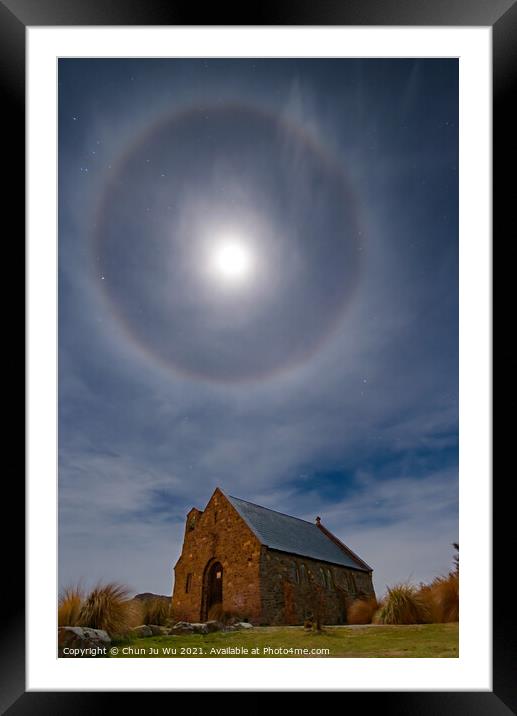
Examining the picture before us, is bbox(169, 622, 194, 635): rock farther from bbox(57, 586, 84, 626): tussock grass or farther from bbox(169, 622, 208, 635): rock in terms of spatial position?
bbox(57, 586, 84, 626): tussock grass

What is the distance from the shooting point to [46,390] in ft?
8.25

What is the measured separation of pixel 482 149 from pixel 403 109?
0.76 meters

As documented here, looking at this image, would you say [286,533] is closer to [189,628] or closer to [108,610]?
[189,628]

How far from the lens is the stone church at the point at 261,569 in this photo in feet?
10.2

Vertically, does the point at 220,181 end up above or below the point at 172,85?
below

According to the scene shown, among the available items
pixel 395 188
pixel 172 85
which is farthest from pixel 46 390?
pixel 395 188

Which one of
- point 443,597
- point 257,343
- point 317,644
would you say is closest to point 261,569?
point 317,644

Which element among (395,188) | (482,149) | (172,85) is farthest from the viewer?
(395,188)

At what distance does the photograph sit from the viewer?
2.98 metres

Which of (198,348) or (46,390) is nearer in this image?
(46,390)

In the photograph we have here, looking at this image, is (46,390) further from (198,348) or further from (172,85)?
(172,85)

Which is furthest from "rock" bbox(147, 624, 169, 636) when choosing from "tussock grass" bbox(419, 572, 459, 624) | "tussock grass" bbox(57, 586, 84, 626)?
"tussock grass" bbox(419, 572, 459, 624)

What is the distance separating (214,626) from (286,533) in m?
1.02

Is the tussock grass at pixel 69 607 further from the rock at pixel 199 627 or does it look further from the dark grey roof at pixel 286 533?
the dark grey roof at pixel 286 533
